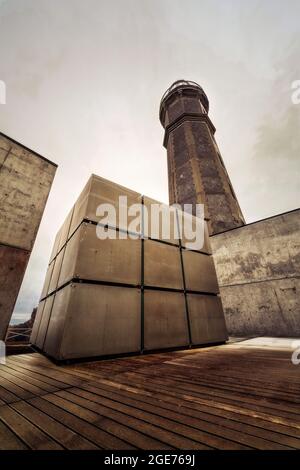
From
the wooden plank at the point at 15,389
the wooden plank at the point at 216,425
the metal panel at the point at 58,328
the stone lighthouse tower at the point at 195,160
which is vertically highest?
the stone lighthouse tower at the point at 195,160

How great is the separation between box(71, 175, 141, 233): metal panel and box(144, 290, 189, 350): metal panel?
1.84 meters

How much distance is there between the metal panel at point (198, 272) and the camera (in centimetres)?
565

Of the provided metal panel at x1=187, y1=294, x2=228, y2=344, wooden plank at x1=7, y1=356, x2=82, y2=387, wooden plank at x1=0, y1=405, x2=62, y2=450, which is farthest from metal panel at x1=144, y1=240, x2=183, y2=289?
wooden plank at x1=0, y1=405, x2=62, y2=450

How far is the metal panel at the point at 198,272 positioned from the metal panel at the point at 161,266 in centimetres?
31

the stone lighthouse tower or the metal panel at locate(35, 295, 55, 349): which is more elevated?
the stone lighthouse tower

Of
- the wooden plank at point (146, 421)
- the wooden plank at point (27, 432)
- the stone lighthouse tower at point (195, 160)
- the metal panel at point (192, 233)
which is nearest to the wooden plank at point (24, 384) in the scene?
the wooden plank at point (146, 421)

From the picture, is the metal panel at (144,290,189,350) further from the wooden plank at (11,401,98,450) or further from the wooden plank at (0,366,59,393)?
the wooden plank at (11,401,98,450)

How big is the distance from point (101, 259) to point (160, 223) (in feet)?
7.58

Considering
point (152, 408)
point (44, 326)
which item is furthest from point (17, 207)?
point (152, 408)

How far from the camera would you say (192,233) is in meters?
6.68

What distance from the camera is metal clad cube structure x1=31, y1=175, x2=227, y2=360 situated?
144 inches

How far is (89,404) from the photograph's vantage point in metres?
1.66

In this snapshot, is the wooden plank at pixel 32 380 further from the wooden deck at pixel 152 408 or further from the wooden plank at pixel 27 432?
the wooden plank at pixel 27 432

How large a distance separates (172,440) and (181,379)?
53.0 inches
